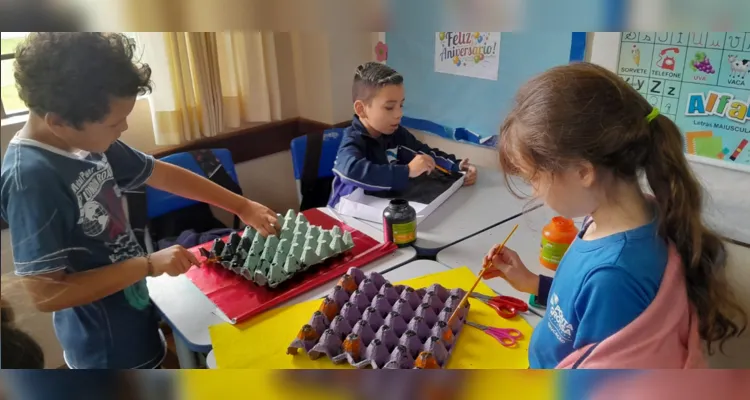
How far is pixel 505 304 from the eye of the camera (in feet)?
2.89

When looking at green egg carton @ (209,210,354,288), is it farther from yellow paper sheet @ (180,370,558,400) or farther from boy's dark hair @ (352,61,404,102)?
yellow paper sheet @ (180,370,558,400)

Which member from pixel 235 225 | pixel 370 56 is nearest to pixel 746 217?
pixel 370 56

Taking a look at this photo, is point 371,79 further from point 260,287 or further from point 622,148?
point 260,287

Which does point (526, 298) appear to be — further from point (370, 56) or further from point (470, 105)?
point (370, 56)

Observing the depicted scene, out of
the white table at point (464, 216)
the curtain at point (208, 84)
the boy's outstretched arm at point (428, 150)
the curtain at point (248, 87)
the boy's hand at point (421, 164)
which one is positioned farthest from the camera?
the white table at point (464, 216)

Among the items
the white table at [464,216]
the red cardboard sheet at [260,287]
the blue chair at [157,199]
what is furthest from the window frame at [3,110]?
the white table at [464,216]

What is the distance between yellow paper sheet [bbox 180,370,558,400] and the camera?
0.19m

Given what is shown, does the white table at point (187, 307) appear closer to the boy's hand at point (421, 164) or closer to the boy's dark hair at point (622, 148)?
the boy's hand at point (421, 164)

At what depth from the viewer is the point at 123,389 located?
0.19m

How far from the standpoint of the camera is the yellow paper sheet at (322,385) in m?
0.19

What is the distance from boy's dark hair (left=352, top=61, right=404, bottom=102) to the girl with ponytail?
117 millimetres

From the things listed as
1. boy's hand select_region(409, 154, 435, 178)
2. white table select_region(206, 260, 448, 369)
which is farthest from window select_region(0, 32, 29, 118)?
white table select_region(206, 260, 448, 369)

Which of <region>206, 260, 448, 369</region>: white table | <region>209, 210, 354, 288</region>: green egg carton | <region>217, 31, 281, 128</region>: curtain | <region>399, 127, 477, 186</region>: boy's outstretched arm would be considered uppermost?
<region>217, 31, 281, 128</region>: curtain

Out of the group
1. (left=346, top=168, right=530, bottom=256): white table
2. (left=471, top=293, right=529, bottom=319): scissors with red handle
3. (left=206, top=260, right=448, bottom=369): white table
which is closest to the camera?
(left=471, top=293, right=529, bottom=319): scissors with red handle
